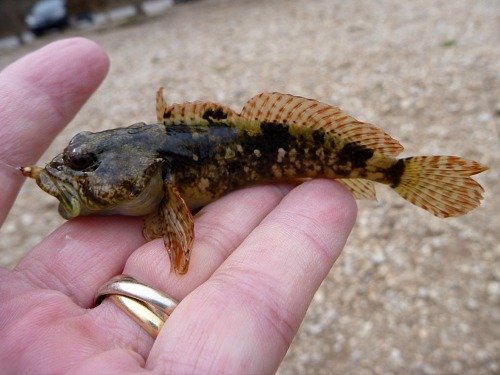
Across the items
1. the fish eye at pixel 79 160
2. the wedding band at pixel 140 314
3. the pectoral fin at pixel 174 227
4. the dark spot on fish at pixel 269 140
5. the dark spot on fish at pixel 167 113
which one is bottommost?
the wedding band at pixel 140 314

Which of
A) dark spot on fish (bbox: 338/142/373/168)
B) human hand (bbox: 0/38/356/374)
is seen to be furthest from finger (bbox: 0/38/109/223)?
dark spot on fish (bbox: 338/142/373/168)

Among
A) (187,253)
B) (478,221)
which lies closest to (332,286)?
(478,221)

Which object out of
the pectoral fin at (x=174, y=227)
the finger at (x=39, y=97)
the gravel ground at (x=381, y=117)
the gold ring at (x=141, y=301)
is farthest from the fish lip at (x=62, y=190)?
the gravel ground at (x=381, y=117)

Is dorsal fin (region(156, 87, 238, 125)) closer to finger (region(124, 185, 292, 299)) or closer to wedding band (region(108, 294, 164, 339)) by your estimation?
finger (region(124, 185, 292, 299))

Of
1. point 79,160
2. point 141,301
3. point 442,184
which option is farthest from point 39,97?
point 442,184

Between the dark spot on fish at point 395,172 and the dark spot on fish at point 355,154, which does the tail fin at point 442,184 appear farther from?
the dark spot on fish at point 355,154

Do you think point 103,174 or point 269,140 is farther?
point 269,140

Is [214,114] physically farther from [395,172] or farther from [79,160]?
[395,172]
